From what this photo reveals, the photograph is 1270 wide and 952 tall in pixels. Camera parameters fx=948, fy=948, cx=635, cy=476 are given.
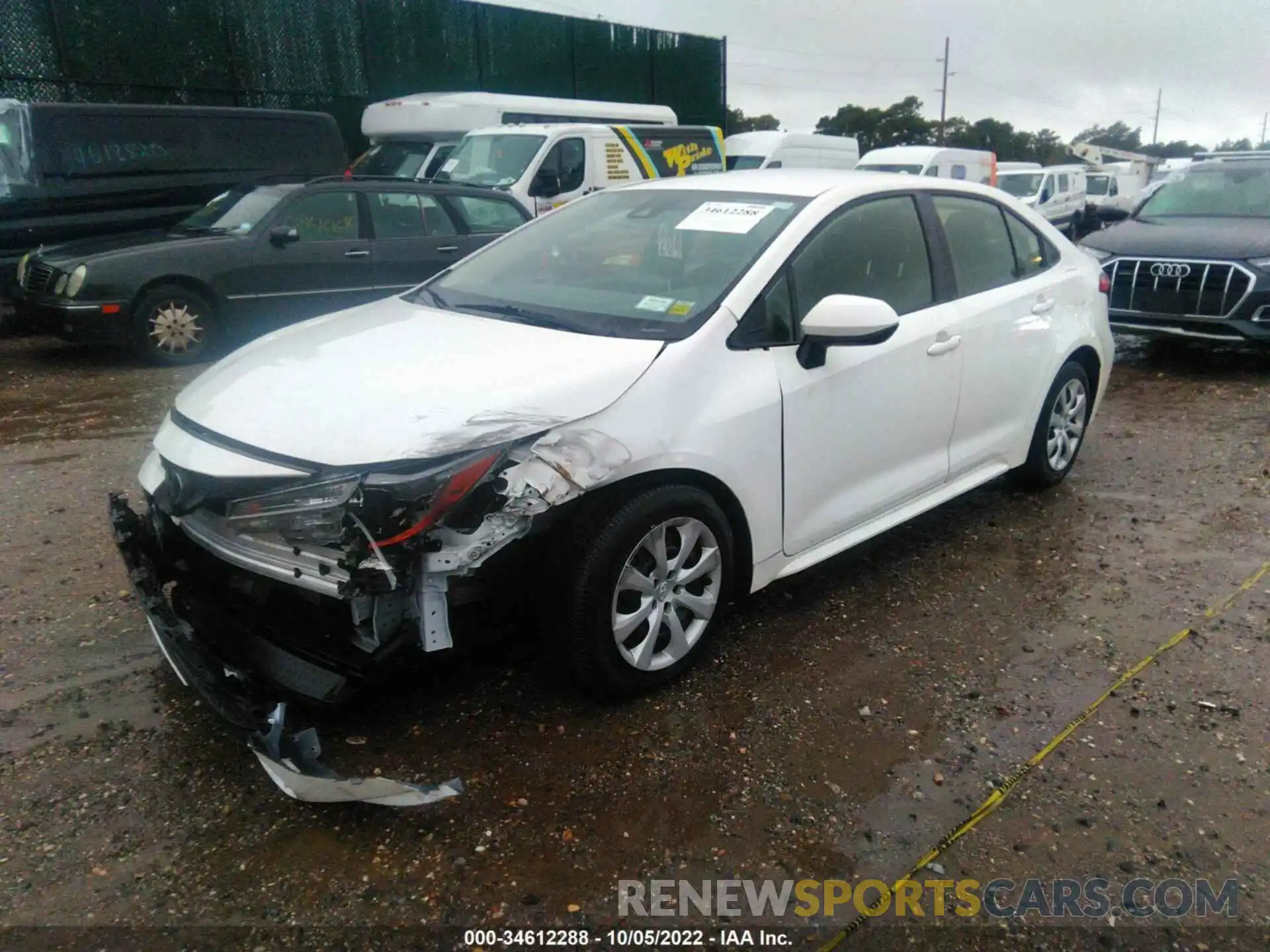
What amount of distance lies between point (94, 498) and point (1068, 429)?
4988 millimetres

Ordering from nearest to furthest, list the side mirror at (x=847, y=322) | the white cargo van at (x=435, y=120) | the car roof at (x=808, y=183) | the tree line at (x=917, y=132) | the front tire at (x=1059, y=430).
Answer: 1. the side mirror at (x=847, y=322)
2. the car roof at (x=808, y=183)
3. the front tire at (x=1059, y=430)
4. the white cargo van at (x=435, y=120)
5. the tree line at (x=917, y=132)

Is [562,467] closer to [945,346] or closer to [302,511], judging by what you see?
[302,511]

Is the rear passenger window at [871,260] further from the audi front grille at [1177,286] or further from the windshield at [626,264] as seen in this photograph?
the audi front grille at [1177,286]

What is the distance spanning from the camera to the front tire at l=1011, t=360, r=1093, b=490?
4.63 m

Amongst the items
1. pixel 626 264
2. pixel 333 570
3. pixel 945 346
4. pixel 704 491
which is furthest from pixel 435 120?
pixel 333 570

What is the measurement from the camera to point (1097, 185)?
2581 cm

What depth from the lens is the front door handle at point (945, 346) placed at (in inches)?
147

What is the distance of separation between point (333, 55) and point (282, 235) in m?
10.9

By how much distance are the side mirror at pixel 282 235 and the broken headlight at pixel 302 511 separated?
237 inches

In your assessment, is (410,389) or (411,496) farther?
(410,389)

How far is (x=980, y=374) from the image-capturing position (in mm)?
4027

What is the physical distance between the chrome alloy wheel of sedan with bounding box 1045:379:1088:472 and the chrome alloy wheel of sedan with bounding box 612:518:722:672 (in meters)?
2.45

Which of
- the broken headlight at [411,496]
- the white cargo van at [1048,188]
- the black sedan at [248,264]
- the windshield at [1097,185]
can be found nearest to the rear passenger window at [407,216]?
the black sedan at [248,264]

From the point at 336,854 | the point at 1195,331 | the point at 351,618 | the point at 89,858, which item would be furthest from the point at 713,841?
the point at 1195,331
